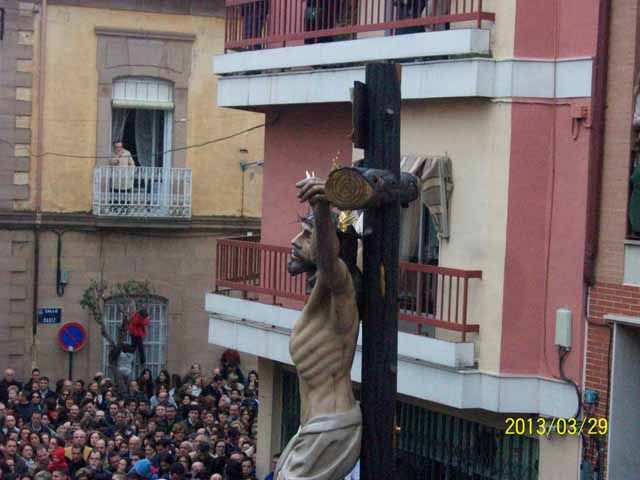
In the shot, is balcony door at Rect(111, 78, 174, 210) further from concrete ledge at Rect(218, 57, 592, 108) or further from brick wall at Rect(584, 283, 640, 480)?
brick wall at Rect(584, 283, 640, 480)

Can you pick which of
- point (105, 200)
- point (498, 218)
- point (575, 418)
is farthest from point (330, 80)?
point (105, 200)

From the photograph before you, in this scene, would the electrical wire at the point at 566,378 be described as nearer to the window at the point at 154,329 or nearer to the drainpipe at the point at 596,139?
the drainpipe at the point at 596,139

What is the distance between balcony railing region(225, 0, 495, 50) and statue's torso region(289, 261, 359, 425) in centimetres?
804

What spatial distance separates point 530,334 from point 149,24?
15.9 m

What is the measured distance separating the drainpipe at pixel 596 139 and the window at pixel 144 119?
16.0 meters

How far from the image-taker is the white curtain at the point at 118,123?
97.6 ft

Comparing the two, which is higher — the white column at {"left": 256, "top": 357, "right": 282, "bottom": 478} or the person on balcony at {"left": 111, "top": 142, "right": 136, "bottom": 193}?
the person on balcony at {"left": 111, "top": 142, "right": 136, "bottom": 193}

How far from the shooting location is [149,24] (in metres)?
29.6

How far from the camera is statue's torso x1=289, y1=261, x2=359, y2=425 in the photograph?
25.5ft

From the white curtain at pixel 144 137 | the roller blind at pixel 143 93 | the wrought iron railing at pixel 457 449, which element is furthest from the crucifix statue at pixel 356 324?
the white curtain at pixel 144 137

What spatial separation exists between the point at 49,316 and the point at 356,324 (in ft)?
72.0

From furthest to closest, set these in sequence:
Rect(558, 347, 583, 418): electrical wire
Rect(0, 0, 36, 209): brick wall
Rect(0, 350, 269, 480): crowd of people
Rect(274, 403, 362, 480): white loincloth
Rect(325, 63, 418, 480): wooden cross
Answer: Rect(0, 0, 36, 209): brick wall
Rect(0, 350, 269, 480): crowd of people
Rect(558, 347, 583, 418): electrical wire
Rect(274, 403, 362, 480): white loincloth
Rect(325, 63, 418, 480): wooden cross

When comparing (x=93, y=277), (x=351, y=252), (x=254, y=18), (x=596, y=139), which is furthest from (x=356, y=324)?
(x=93, y=277)

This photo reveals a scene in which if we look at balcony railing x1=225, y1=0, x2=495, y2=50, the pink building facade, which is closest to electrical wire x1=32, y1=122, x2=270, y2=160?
balcony railing x1=225, y1=0, x2=495, y2=50
